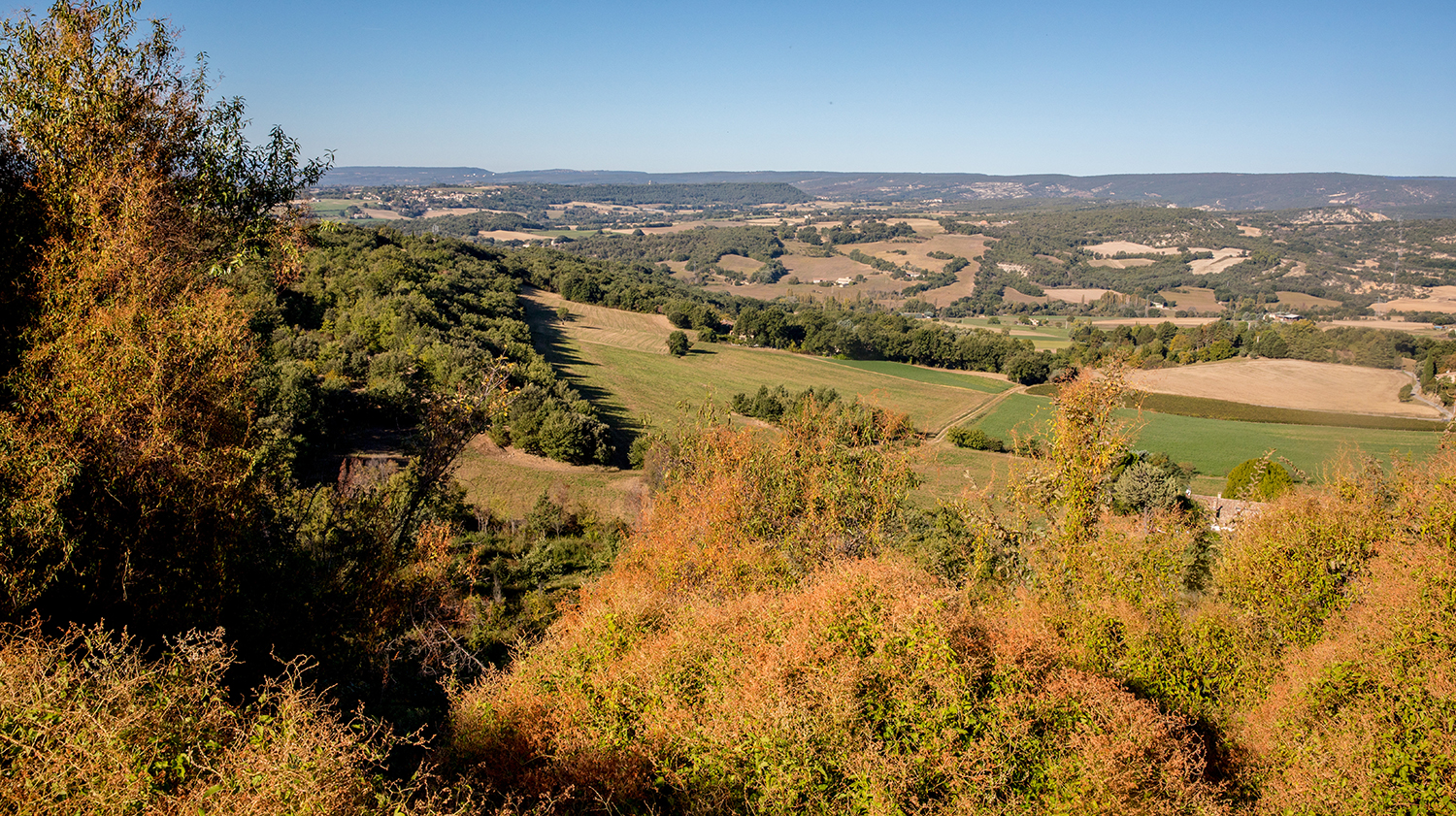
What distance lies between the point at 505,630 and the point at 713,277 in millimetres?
143999

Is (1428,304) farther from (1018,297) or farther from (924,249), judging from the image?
(924,249)

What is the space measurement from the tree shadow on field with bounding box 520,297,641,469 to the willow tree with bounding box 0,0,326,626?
32.2 meters

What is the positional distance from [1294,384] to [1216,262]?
385 feet

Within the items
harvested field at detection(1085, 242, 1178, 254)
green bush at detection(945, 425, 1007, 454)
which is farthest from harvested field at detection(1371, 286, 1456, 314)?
green bush at detection(945, 425, 1007, 454)

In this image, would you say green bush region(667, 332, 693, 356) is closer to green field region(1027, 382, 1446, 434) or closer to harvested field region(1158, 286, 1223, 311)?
green field region(1027, 382, 1446, 434)

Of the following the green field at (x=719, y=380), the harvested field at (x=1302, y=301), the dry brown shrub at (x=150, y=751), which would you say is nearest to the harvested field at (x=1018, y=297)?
the harvested field at (x=1302, y=301)

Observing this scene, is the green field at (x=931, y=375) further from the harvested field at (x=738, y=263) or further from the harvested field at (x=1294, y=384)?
the harvested field at (x=738, y=263)

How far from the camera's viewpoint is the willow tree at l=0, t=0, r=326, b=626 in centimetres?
805

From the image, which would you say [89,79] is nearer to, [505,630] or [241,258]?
[241,258]

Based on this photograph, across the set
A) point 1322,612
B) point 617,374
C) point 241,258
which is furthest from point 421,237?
point 1322,612

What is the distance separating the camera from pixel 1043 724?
32.3 ft

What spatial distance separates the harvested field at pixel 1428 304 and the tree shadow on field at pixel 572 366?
132 meters

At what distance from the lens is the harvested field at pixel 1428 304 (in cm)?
11588

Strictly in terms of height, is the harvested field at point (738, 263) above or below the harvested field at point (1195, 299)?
above
